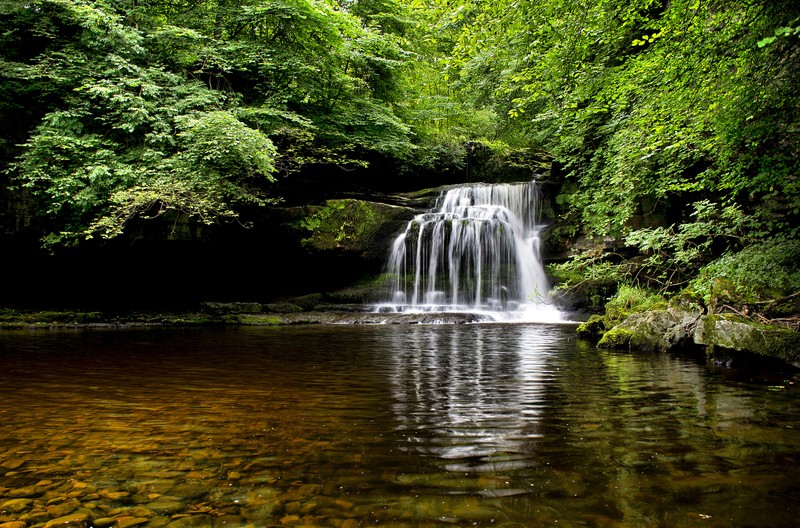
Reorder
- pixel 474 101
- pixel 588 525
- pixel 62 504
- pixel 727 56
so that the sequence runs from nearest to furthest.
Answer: pixel 588 525 → pixel 62 504 → pixel 727 56 → pixel 474 101

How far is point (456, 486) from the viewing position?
220 centimetres

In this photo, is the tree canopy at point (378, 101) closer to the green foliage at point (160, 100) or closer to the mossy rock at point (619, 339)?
the green foliage at point (160, 100)

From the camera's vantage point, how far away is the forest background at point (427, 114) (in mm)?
6203

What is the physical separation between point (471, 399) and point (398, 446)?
141 cm

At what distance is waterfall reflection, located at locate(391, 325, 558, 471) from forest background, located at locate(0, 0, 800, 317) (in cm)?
318

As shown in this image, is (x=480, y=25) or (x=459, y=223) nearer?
(x=480, y=25)

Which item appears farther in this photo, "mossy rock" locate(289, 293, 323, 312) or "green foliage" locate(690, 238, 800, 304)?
"mossy rock" locate(289, 293, 323, 312)

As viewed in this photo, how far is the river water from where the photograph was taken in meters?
1.97

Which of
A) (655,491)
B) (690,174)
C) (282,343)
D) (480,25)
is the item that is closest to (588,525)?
(655,491)

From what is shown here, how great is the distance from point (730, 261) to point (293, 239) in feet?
38.7

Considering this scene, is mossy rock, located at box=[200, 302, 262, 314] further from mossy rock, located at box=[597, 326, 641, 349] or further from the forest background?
mossy rock, located at box=[597, 326, 641, 349]

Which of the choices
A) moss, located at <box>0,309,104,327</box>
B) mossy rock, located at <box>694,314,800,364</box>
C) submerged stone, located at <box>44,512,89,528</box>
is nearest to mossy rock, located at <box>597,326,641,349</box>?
mossy rock, located at <box>694,314,800,364</box>

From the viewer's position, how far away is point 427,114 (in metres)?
18.5

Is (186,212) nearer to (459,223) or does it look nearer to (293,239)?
(293,239)
